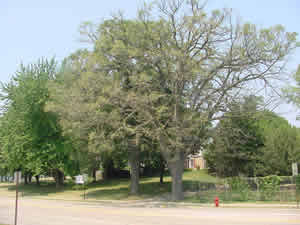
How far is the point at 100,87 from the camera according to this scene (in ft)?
89.5

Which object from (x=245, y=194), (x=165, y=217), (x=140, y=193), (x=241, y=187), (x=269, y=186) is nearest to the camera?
(x=165, y=217)

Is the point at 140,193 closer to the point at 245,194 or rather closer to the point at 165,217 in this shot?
the point at 245,194

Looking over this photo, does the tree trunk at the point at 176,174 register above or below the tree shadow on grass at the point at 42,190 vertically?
above

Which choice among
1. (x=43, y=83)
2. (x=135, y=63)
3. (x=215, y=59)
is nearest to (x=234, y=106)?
(x=215, y=59)

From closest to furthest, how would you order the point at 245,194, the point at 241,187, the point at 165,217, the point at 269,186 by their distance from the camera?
the point at 165,217, the point at 269,186, the point at 245,194, the point at 241,187

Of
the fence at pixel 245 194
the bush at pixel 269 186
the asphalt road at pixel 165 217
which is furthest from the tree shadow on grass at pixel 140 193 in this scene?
the asphalt road at pixel 165 217

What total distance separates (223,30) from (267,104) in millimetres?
6917

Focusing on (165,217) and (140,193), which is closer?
(165,217)

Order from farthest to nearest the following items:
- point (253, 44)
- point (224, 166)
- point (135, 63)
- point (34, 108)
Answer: point (224, 166) < point (34, 108) < point (135, 63) < point (253, 44)

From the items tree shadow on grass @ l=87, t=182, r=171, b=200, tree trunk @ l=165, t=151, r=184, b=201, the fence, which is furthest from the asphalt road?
tree shadow on grass @ l=87, t=182, r=171, b=200

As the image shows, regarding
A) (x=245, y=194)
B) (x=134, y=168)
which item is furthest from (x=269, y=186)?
(x=134, y=168)

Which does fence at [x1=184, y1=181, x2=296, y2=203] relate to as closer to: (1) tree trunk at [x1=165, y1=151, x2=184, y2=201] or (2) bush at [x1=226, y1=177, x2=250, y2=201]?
(2) bush at [x1=226, y1=177, x2=250, y2=201]

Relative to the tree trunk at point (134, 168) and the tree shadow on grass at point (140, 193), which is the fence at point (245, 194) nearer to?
the tree shadow on grass at point (140, 193)

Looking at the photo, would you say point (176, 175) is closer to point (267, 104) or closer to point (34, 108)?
point (267, 104)
